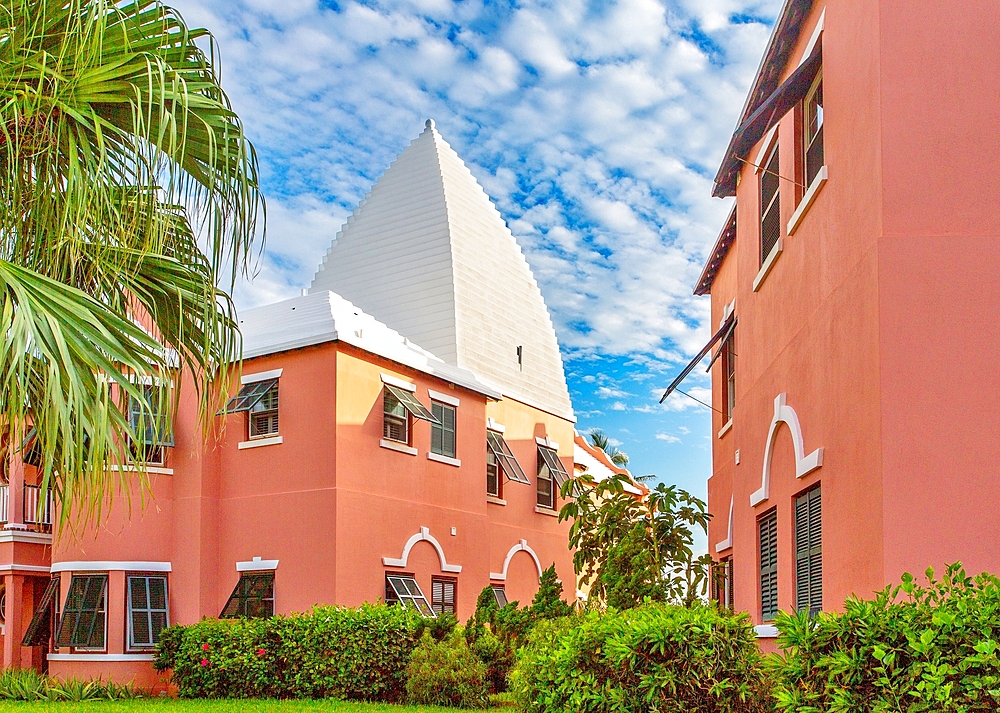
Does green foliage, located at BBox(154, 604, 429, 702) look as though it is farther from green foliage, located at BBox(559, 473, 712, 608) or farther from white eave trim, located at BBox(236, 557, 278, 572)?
green foliage, located at BBox(559, 473, 712, 608)

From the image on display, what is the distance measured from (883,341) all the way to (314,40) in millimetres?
9870

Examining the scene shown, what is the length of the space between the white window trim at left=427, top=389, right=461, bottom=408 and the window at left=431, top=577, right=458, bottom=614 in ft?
11.7

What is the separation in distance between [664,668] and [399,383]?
13.0 metres

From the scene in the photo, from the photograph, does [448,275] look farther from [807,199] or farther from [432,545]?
[807,199]

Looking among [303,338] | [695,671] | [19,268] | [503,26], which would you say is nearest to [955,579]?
[695,671]

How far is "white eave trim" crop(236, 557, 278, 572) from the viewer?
19.8 metres

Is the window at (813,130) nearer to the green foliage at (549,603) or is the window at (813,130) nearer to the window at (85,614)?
the green foliage at (549,603)

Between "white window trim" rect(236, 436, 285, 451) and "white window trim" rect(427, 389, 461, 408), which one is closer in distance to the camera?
"white window trim" rect(236, 436, 285, 451)

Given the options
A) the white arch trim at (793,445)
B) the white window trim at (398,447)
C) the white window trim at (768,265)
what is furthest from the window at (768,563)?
the white window trim at (398,447)

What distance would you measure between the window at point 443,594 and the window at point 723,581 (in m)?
5.26

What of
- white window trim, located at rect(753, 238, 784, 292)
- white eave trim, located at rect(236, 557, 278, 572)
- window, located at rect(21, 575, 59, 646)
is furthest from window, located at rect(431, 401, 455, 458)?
white window trim, located at rect(753, 238, 784, 292)

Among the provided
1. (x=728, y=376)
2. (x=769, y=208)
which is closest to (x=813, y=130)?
(x=769, y=208)

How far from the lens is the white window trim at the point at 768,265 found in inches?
476

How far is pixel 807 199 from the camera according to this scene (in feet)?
34.4
